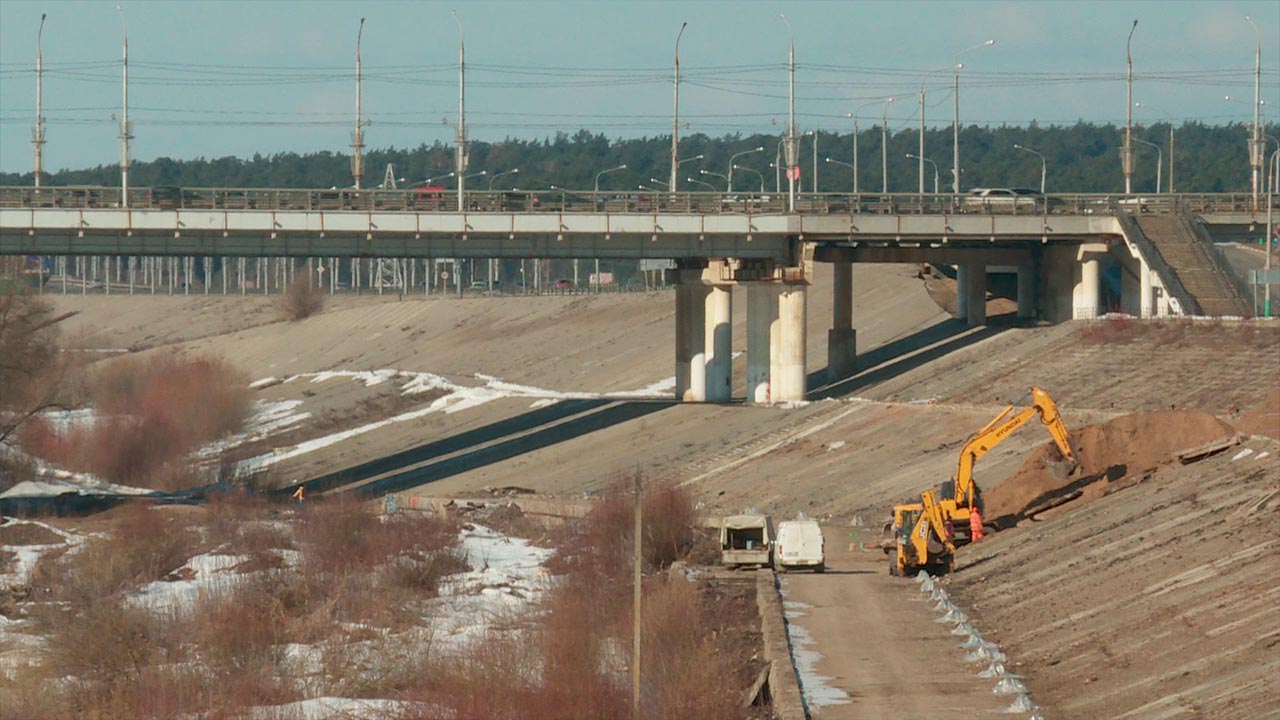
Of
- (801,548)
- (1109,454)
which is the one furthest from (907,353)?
(801,548)

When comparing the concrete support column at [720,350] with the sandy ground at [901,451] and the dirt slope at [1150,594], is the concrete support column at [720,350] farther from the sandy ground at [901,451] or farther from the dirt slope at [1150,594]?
the dirt slope at [1150,594]

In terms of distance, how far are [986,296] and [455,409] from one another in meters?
27.1

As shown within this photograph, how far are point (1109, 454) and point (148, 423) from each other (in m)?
57.2

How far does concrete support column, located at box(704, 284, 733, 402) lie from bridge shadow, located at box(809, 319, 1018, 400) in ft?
12.5

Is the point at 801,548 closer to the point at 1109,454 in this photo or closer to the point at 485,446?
the point at 1109,454

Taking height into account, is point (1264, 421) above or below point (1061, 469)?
above

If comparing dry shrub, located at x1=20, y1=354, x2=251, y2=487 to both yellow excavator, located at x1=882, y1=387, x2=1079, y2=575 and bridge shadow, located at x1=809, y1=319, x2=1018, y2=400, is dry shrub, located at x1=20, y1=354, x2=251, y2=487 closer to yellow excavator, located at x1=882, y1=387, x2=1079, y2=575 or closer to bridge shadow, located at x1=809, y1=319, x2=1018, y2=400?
bridge shadow, located at x1=809, y1=319, x2=1018, y2=400

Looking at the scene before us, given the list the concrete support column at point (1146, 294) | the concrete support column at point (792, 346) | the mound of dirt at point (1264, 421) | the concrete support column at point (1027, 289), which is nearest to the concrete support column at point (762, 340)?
the concrete support column at point (792, 346)

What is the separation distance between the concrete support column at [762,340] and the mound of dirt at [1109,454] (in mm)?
26716

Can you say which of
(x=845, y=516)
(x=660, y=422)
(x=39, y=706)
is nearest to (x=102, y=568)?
(x=39, y=706)

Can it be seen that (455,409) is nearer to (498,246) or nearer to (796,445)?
(498,246)

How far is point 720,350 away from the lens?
267ft

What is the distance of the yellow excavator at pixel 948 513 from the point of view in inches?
1705

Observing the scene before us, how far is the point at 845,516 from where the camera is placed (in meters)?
57.7
